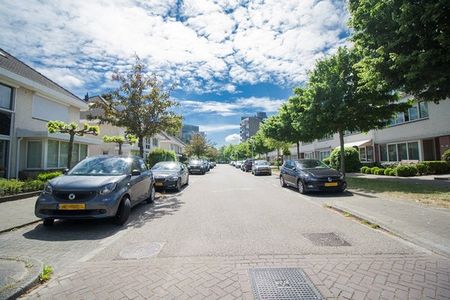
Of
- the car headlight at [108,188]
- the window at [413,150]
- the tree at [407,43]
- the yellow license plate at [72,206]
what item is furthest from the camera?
the window at [413,150]

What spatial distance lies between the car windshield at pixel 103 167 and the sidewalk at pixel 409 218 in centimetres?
667

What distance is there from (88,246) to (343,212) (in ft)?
22.2

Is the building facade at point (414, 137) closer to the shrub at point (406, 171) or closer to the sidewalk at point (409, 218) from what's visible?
the shrub at point (406, 171)

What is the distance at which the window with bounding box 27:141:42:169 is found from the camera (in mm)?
17203

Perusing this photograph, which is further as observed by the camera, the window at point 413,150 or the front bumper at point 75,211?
the window at point 413,150

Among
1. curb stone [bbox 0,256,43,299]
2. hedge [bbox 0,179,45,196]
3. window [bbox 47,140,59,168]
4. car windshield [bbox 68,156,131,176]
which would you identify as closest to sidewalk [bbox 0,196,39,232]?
hedge [bbox 0,179,45,196]

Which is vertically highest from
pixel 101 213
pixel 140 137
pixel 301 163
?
pixel 140 137

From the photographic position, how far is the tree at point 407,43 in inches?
282

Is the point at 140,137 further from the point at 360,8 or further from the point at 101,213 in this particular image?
the point at 360,8

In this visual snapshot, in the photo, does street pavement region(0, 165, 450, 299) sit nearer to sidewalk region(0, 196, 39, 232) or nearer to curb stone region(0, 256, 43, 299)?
curb stone region(0, 256, 43, 299)

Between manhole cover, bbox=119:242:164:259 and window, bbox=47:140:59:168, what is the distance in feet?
53.2

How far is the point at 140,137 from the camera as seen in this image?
15.0 metres

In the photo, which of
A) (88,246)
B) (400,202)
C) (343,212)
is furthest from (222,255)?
(400,202)

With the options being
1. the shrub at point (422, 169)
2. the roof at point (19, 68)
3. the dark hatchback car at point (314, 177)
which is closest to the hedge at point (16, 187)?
the roof at point (19, 68)
